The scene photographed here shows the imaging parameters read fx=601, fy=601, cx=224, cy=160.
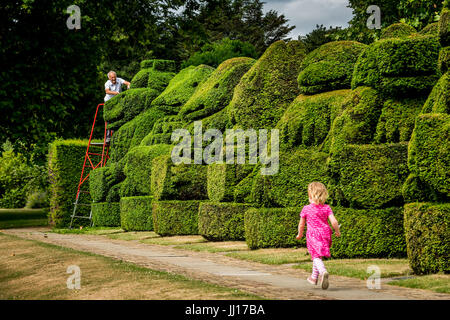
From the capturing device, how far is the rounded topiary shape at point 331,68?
11.7 m

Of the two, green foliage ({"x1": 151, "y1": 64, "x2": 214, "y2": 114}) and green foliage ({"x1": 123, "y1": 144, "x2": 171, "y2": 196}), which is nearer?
green foliage ({"x1": 123, "y1": 144, "x2": 171, "y2": 196})

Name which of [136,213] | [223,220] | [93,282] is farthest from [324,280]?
[136,213]

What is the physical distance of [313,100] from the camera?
11.9 meters

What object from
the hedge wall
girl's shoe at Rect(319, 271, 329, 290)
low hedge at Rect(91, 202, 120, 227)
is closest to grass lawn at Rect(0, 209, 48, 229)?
the hedge wall

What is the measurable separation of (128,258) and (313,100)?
15.4 feet

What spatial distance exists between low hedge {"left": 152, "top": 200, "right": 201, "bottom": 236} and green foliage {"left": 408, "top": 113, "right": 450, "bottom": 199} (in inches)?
313

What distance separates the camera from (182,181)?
50.8 feet

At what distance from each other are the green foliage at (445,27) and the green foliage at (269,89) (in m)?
5.27

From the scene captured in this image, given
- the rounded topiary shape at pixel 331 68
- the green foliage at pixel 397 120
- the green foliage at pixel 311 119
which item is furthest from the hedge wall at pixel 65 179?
the green foliage at pixel 397 120

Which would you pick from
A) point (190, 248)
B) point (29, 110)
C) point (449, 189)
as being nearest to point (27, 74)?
point (29, 110)

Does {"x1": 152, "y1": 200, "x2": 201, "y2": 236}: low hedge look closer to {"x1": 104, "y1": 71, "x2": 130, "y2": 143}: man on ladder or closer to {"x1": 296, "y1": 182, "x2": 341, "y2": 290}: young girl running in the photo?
{"x1": 104, "y1": 71, "x2": 130, "y2": 143}: man on ladder

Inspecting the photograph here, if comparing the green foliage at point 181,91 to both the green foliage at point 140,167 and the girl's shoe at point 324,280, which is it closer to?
the green foliage at point 140,167

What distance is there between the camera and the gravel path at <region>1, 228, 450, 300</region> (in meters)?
6.79
